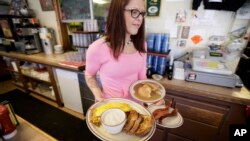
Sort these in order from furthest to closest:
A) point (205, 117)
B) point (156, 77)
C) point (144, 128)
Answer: point (156, 77)
point (205, 117)
point (144, 128)

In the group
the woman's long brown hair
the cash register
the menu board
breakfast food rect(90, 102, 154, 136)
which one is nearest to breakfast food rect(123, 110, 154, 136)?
breakfast food rect(90, 102, 154, 136)

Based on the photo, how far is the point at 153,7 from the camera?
1646 millimetres

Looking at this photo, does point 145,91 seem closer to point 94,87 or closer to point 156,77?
point 94,87

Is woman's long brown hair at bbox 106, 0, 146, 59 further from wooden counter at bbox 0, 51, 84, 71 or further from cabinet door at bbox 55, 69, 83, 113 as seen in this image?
cabinet door at bbox 55, 69, 83, 113

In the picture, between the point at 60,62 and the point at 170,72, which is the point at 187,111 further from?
the point at 60,62

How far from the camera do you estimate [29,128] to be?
907 millimetres

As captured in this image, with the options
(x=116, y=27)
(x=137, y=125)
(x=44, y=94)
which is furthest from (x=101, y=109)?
(x=44, y=94)

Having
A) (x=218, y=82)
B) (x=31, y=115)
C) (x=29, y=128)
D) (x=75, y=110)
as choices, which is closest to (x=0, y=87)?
(x=31, y=115)

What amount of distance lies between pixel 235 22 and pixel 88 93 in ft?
6.47

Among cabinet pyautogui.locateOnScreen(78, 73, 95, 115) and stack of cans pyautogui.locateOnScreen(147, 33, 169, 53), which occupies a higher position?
stack of cans pyautogui.locateOnScreen(147, 33, 169, 53)

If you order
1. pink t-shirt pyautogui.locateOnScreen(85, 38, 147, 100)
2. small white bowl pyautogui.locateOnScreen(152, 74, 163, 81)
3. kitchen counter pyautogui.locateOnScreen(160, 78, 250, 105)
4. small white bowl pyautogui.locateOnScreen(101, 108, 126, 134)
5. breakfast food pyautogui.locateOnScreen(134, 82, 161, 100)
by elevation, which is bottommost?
kitchen counter pyautogui.locateOnScreen(160, 78, 250, 105)

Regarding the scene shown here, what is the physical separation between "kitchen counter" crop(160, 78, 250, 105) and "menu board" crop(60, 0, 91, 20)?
1621 mm

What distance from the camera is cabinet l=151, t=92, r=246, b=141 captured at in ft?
3.66

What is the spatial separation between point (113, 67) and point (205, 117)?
1.05m
